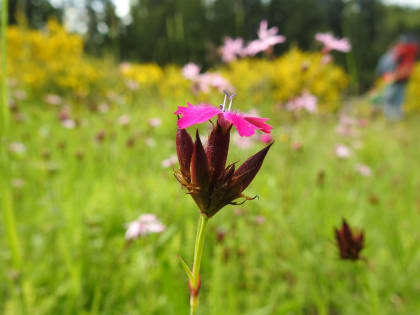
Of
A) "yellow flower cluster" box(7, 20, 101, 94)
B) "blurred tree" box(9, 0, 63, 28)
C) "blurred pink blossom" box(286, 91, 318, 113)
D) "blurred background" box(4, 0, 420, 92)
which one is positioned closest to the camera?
"blurred pink blossom" box(286, 91, 318, 113)

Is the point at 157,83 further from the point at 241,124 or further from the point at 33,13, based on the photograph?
the point at 33,13

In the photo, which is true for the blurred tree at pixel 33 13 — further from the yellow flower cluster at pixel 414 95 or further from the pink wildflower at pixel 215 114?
the yellow flower cluster at pixel 414 95

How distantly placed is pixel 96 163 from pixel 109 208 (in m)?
0.83

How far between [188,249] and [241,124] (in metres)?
0.97

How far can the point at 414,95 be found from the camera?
985 centimetres

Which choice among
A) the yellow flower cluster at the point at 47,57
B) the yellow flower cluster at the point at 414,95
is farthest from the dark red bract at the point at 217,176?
the yellow flower cluster at the point at 414,95

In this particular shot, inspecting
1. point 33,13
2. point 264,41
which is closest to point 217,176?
point 264,41

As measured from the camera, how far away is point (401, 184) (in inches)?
98.0

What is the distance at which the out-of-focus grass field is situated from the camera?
980mm

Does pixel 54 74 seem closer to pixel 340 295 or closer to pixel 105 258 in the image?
pixel 105 258

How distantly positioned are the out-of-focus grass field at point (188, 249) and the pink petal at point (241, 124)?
433 millimetres

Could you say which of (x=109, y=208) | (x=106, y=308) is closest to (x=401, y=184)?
(x=109, y=208)

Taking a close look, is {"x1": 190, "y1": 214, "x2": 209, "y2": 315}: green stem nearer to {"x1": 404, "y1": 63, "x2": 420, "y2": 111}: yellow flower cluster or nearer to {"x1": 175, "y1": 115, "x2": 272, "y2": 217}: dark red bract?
{"x1": 175, "y1": 115, "x2": 272, "y2": 217}: dark red bract

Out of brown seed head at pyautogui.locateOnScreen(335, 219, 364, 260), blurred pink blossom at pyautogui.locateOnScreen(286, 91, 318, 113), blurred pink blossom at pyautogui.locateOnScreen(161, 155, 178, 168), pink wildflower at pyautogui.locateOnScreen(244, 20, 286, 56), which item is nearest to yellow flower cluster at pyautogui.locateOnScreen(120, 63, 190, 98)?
blurred pink blossom at pyautogui.locateOnScreen(286, 91, 318, 113)
